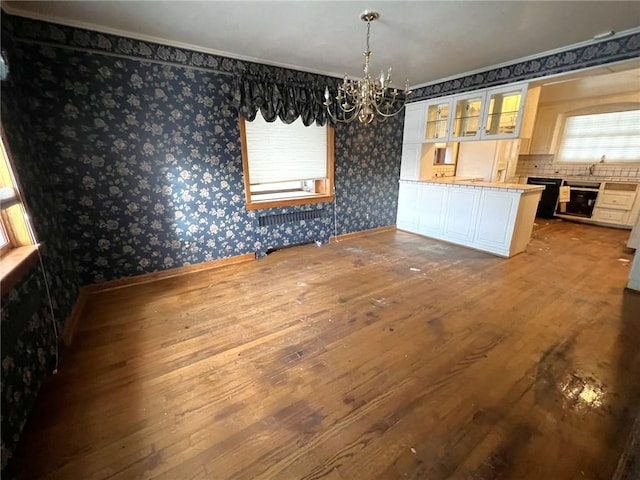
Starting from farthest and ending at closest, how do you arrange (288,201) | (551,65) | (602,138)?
1. (602,138)
2. (288,201)
3. (551,65)

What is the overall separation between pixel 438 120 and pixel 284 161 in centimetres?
273

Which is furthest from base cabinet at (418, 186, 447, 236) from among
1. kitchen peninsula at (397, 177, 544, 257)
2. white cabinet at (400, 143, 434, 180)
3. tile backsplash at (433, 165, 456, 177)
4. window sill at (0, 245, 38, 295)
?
window sill at (0, 245, 38, 295)

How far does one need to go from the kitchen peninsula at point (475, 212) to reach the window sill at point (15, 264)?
4813mm

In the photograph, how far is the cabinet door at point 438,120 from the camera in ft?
14.1

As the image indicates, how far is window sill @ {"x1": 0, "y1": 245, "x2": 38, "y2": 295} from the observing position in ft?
4.49

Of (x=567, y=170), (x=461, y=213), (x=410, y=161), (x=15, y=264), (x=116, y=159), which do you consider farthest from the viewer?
(x=567, y=170)

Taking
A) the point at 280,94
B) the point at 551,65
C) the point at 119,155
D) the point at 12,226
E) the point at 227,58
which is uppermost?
the point at 227,58

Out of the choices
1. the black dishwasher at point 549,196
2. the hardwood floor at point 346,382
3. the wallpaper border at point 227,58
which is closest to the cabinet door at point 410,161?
the wallpaper border at point 227,58

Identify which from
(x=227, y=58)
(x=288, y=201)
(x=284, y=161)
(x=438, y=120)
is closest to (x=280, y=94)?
(x=227, y=58)

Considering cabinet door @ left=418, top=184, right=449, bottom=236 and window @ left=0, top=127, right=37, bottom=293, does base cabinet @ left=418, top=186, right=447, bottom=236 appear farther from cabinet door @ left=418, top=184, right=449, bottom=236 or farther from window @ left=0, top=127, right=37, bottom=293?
window @ left=0, top=127, right=37, bottom=293

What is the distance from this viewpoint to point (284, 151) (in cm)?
381

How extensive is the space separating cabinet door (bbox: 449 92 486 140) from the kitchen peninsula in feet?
2.41

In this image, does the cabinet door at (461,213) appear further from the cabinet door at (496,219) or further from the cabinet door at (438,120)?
the cabinet door at (438,120)

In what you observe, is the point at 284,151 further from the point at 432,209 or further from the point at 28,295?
the point at 28,295
